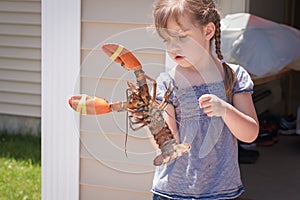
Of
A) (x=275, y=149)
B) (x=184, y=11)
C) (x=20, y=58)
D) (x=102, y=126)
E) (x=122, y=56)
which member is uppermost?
(x=184, y=11)

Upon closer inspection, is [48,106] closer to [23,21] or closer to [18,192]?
[18,192]

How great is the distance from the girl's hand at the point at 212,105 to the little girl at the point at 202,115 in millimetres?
38

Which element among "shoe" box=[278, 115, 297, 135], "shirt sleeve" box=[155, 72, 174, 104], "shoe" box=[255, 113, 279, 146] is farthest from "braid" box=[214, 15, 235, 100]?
"shoe" box=[278, 115, 297, 135]

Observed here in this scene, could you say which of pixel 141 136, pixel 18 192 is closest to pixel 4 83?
pixel 18 192

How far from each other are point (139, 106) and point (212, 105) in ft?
0.67

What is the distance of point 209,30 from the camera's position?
1889mm

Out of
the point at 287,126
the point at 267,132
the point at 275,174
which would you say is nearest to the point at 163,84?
the point at 275,174

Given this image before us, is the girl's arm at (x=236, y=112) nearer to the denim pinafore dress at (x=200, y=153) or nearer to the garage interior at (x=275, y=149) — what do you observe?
the denim pinafore dress at (x=200, y=153)

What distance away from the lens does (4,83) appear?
5426mm

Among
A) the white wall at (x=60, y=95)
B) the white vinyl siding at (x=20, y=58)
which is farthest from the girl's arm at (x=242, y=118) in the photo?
the white vinyl siding at (x=20, y=58)

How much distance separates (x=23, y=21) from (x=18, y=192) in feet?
5.80

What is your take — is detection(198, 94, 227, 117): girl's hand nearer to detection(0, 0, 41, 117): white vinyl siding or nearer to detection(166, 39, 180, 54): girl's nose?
detection(166, 39, 180, 54): girl's nose

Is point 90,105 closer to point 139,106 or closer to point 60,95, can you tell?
point 139,106

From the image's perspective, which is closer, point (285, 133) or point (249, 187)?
point (249, 187)
